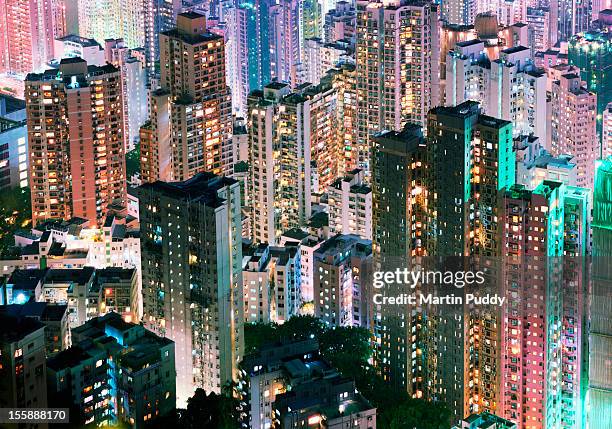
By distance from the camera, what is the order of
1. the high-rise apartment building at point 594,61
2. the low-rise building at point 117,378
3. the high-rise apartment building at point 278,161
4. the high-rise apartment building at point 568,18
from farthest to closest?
1. the high-rise apartment building at point 568,18
2. the high-rise apartment building at point 594,61
3. the high-rise apartment building at point 278,161
4. the low-rise building at point 117,378

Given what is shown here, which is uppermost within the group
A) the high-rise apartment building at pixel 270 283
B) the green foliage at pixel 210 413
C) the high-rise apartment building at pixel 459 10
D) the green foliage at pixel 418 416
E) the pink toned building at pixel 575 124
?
the high-rise apartment building at pixel 459 10

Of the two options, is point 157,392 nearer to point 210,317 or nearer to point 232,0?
point 210,317

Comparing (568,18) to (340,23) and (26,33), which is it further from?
(26,33)

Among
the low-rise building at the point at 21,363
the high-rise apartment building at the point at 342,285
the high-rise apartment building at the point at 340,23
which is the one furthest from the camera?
the high-rise apartment building at the point at 340,23

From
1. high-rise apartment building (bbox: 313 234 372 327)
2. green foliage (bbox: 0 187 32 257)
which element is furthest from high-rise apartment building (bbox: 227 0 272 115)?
high-rise apartment building (bbox: 313 234 372 327)

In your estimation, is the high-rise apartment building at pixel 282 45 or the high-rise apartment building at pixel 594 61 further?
the high-rise apartment building at pixel 282 45

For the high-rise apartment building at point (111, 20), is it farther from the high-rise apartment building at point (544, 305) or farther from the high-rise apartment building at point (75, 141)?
the high-rise apartment building at point (544, 305)

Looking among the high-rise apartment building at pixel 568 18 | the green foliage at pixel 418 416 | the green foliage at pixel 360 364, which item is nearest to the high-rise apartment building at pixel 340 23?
the high-rise apartment building at pixel 568 18
